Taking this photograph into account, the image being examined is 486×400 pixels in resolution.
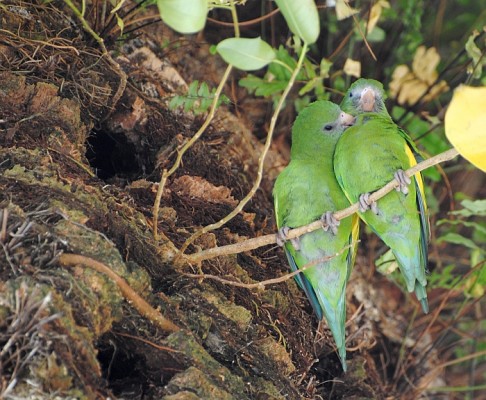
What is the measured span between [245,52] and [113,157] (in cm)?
144

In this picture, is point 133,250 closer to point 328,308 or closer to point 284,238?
point 284,238

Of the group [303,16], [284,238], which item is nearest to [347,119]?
[284,238]

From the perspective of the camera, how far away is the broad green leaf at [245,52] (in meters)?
2.29

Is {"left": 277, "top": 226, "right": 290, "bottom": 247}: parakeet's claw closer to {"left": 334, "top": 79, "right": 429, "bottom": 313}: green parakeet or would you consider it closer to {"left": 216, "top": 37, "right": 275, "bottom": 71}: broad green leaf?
{"left": 334, "top": 79, "right": 429, "bottom": 313}: green parakeet

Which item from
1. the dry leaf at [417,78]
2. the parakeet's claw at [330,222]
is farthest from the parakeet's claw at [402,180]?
the dry leaf at [417,78]

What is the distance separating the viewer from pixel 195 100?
3465 mm

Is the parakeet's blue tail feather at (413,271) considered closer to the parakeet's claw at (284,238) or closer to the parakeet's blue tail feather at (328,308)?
the parakeet's blue tail feather at (328,308)

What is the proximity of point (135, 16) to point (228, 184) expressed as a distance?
1021mm

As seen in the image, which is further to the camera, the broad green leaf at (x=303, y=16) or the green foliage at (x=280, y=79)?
the green foliage at (x=280, y=79)

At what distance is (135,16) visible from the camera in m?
3.71

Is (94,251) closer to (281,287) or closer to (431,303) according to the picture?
(281,287)

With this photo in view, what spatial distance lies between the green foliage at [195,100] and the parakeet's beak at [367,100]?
0.77 m

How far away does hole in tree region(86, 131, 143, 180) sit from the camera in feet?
11.5

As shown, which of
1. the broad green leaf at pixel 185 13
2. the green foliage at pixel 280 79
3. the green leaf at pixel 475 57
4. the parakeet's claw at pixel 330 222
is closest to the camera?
the broad green leaf at pixel 185 13
